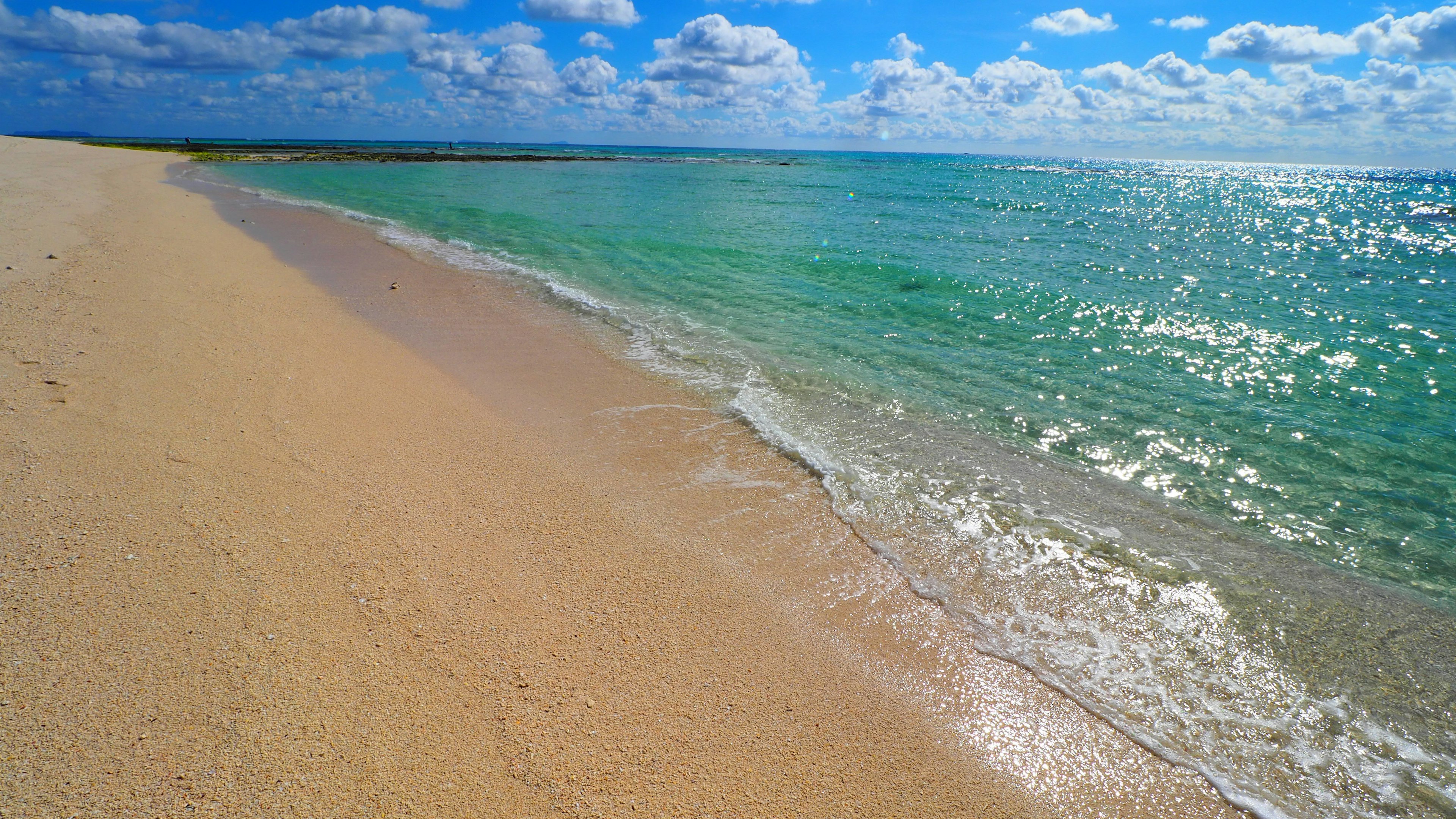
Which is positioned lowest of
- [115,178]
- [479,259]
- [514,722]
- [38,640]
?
[514,722]

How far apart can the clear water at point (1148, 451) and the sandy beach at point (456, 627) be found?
0.58 meters

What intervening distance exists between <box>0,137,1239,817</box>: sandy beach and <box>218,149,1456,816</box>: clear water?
0.58m

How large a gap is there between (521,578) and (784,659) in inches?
68.1

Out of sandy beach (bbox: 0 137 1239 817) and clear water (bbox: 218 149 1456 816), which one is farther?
clear water (bbox: 218 149 1456 816)

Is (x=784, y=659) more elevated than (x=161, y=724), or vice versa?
(x=161, y=724)

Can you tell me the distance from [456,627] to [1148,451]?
21.5ft

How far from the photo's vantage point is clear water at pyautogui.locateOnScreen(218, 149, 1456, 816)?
3523 mm

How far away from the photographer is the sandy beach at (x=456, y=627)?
2.73 meters

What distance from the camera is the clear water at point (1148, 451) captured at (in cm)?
352

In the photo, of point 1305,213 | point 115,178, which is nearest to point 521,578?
point 115,178

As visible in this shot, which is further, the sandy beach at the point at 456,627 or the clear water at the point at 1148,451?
the clear water at the point at 1148,451

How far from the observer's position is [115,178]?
29703mm

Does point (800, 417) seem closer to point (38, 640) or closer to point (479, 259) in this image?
point (38, 640)

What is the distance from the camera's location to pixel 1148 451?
639 centimetres
